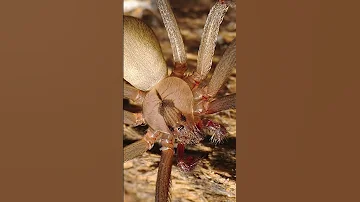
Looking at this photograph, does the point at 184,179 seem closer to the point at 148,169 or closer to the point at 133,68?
the point at 148,169

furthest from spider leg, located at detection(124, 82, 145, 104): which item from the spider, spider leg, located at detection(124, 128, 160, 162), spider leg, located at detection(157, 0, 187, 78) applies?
spider leg, located at detection(157, 0, 187, 78)

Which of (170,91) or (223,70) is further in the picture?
(170,91)

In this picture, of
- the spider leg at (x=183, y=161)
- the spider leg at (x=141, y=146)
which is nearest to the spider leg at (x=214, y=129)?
the spider leg at (x=183, y=161)

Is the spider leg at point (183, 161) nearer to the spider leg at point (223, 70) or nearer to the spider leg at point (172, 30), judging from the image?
the spider leg at point (223, 70)

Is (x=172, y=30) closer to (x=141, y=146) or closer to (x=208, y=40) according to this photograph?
(x=208, y=40)

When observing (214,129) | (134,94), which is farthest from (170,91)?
(214,129)

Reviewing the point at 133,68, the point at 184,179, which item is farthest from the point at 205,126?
the point at 133,68
